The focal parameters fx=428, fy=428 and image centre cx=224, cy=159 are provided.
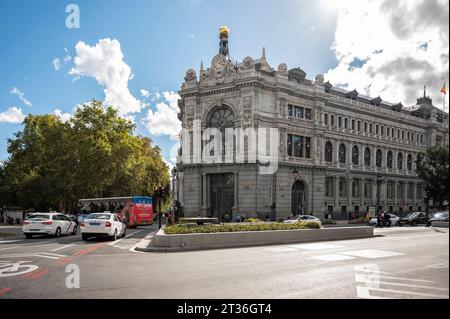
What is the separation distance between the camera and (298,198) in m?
57.4

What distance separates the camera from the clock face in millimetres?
56344

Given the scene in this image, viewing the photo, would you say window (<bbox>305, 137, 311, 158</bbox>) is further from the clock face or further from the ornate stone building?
the clock face

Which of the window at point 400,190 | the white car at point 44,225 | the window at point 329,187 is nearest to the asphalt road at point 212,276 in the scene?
the white car at point 44,225

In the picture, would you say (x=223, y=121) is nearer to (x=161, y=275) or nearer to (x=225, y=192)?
(x=225, y=192)

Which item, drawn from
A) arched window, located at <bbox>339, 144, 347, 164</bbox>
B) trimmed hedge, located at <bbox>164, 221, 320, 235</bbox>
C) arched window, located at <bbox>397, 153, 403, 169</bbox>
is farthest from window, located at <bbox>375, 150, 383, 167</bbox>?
trimmed hedge, located at <bbox>164, 221, 320, 235</bbox>

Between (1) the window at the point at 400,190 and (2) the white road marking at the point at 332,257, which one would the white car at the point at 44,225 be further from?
(1) the window at the point at 400,190

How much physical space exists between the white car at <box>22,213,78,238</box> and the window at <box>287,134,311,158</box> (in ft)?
114

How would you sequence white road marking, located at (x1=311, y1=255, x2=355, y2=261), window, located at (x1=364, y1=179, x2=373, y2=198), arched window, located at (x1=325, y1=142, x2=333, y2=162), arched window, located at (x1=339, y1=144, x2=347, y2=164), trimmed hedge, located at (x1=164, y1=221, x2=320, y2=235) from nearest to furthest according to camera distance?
white road marking, located at (x1=311, y1=255, x2=355, y2=261) → trimmed hedge, located at (x1=164, y1=221, x2=320, y2=235) → arched window, located at (x1=325, y1=142, x2=333, y2=162) → arched window, located at (x1=339, y1=144, x2=347, y2=164) → window, located at (x1=364, y1=179, x2=373, y2=198)

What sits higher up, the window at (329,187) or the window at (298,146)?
the window at (298,146)

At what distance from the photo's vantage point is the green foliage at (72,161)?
53.8 metres
